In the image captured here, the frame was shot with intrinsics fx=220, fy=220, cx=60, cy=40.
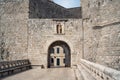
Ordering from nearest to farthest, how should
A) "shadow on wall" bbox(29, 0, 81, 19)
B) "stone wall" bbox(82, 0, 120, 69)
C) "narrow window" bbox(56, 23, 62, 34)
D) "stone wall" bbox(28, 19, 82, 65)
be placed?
"stone wall" bbox(82, 0, 120, 69)
"stone wall" bbox(28, 19, 82, 65)
"narrow window" bbox(56, 23, 62, 34)
"shadow on wall" bbox(29, 0, 81, 19)

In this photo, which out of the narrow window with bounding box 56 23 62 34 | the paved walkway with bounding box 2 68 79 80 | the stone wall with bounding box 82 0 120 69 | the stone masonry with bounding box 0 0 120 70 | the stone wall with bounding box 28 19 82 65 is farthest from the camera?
the narrow window with bounding box 56 23 62 34

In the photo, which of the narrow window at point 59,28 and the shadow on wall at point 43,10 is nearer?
the narrow window at point 59,28

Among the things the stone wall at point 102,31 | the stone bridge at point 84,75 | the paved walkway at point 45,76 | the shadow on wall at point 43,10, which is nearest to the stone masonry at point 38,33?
the stone wall at point 102,31

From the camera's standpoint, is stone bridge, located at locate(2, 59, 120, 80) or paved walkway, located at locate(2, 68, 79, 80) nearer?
stone bridge, located at locate(2, 59, 120, 80)

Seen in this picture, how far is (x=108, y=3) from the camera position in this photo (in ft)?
45.3

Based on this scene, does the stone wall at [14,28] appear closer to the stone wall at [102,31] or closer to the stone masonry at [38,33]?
the stone masonry at [38,33]

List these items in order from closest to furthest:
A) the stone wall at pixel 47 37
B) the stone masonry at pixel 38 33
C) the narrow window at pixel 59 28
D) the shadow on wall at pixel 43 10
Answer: the stone masonry at pixel 38 33 < the stone wall at pixel 47 37 < the narrow window at pixel 59 28 < the shadow on wall at pixel 43 10

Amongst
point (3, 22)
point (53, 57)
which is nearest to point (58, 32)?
point (3, 22)

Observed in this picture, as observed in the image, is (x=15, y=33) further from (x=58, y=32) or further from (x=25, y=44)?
(x=58, y=32)

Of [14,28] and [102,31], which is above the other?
[14,28]

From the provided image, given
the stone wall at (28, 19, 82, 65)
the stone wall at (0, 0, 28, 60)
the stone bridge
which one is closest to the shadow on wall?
the stone wall at (0, 0, 28, 60)

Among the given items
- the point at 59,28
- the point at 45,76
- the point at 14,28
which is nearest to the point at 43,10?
the point at 59,28

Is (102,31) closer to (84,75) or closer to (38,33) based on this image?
(38,33)

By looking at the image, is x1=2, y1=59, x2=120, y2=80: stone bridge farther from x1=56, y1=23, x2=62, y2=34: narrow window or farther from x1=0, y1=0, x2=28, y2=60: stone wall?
x1=56, y1=23, x2=62, y2=34: narrow window
